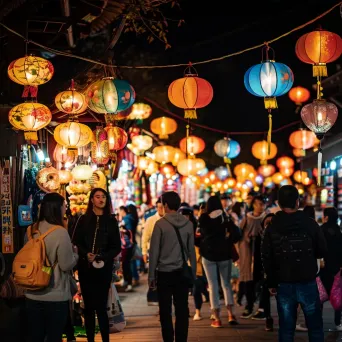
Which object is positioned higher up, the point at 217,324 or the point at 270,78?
the point at 270,78

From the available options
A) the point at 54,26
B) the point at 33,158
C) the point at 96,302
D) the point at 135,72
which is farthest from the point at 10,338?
the point at 135,72

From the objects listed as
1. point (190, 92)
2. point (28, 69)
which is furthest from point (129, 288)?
point (28, 69)

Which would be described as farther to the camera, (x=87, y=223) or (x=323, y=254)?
(x=87, y=223)

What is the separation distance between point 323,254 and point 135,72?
14.1 m

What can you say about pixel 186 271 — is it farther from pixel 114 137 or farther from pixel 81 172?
pixel 114 137

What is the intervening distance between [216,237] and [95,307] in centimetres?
362

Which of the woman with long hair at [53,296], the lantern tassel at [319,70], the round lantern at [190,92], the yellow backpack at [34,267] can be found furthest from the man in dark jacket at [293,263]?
the round lantern at [190,92]

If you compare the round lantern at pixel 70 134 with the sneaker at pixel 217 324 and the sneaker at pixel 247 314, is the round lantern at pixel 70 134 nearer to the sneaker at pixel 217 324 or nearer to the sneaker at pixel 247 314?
the sneaker at pixel 217 324

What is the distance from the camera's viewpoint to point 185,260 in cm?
955

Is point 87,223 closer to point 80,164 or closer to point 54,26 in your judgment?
point 80,164

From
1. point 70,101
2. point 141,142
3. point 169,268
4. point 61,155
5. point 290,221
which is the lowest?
point 169,268

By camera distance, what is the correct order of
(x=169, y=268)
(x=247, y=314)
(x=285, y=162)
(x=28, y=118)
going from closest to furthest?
(x=169, y=268) < (x=28, y=118) < (x=247, y=314) < (x=285, y=162)

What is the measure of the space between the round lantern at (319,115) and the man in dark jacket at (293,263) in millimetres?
3814

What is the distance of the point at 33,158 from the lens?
1259 centimetres
